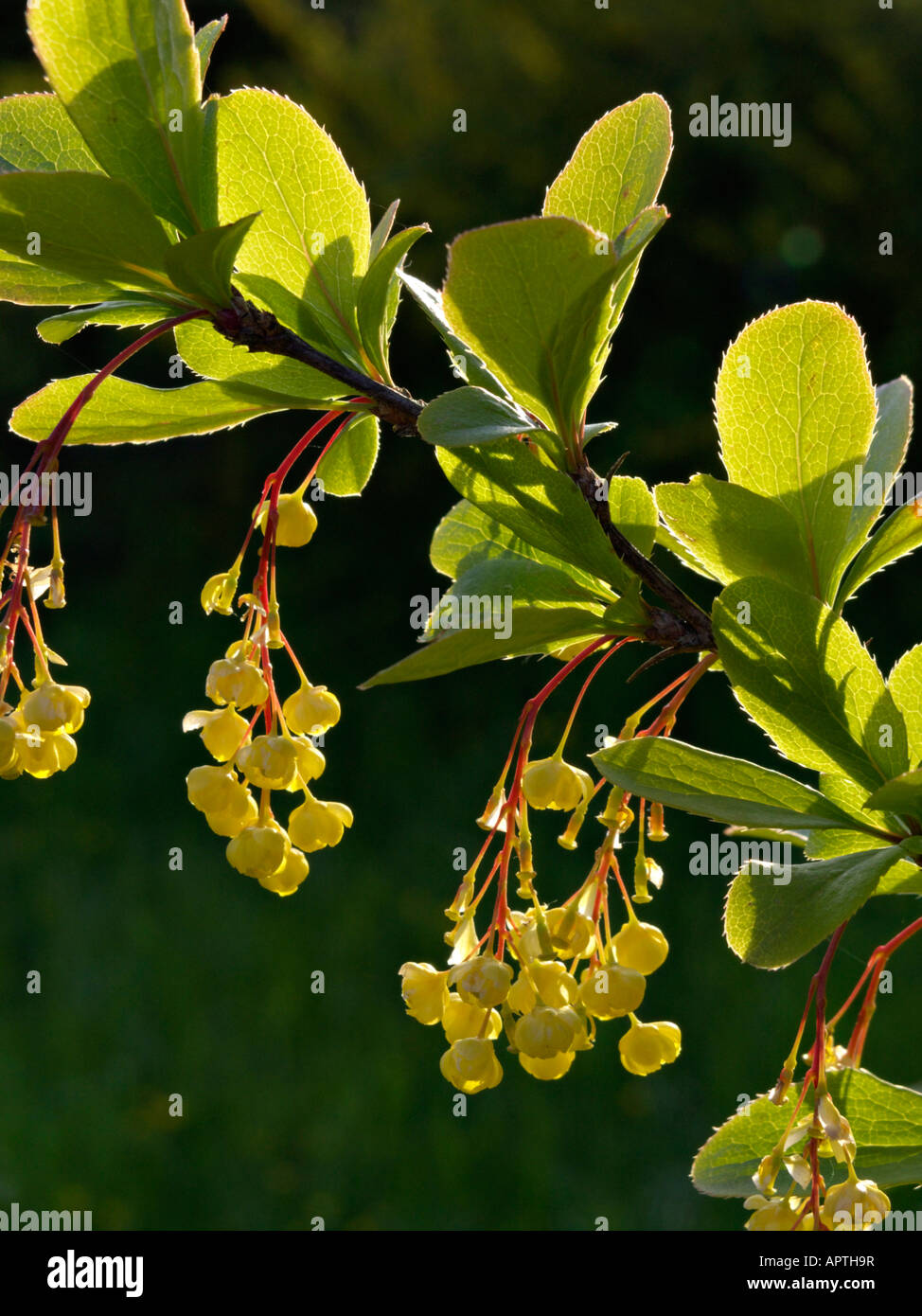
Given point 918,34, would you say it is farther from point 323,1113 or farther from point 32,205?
point 32,205

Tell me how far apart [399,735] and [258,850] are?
248 centimetres

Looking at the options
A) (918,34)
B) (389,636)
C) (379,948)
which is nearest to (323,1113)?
(379,948)

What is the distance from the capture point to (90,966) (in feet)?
7.86

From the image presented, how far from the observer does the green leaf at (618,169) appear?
0.50 m

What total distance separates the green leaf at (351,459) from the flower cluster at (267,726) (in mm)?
21

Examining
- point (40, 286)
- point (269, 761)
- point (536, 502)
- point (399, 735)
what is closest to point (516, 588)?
point (536, 502)

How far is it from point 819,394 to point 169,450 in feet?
10.3

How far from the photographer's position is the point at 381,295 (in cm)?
52

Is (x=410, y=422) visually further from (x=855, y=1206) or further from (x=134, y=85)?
(x=855, y=1206)

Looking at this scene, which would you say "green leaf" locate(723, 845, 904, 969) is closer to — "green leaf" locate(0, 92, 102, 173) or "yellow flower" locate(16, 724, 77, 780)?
"yellow flower" locate(16, 724, 77, 780)

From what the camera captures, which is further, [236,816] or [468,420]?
[236,816]

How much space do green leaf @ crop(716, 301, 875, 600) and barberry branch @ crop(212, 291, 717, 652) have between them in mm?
55

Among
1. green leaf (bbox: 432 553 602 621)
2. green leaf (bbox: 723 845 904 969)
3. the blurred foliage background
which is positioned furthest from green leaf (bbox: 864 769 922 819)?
the blurred foliage background

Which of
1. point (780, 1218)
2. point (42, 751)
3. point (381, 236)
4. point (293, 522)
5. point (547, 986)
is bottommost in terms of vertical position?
point (780, 1218)
